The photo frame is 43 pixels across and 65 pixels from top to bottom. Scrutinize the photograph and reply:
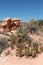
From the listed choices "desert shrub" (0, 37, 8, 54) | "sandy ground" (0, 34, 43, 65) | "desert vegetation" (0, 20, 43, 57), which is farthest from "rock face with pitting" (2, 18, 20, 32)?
"sandy ground" (0, 34, 43, 65)

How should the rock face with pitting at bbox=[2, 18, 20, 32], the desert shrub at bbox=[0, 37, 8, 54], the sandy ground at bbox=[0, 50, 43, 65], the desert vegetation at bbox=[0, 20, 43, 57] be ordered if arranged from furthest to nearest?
1. the rock face with pitting at bbox=[2, 18, 20, 32]
2. the desert shrub at bbox=[0, 37, 8, 54]
3. the desert vegetation at bbox=[0, 20, 43, 57]
4. the sandy ground at bbox=[0, 50, 43, 65]

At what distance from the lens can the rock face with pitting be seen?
26267 millimetres

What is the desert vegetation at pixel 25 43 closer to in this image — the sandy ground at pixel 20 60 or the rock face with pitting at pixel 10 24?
the sandy ground at pixel 20 60

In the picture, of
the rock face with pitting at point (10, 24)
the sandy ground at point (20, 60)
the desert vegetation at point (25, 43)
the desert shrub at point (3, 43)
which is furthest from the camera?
the rock face with pitting at point (10, 24)

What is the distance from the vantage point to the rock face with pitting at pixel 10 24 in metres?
26.3

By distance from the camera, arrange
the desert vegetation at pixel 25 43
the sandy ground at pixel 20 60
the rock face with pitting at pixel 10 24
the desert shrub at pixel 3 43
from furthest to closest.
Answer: the rock face with pitting at pixel 10 24
the desert shrub at pixel 3 43
the desert vegetation at pixel 25 43
the sandy ground at pixel 20 60

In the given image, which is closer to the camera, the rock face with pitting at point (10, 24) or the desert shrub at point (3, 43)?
the desert shrub at point (3, 43)

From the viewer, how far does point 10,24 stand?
26922mm

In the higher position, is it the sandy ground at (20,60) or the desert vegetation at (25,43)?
the desert vegetation at (25,43)

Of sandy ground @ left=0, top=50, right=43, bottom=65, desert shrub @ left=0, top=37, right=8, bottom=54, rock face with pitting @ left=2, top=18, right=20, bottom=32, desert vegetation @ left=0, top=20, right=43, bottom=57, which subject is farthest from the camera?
rock face with pitting @ left=2, top=18, right=20, bottom=32

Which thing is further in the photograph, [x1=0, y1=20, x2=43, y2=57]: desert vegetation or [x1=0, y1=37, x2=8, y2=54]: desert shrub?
[x1=0, y1=37, x2=8, y2=54]: desert shrub

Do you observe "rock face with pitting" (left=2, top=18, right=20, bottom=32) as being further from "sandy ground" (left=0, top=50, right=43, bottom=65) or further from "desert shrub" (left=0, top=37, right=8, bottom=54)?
"sandy ground" (left=0, top=50, right=43, bottom=65)

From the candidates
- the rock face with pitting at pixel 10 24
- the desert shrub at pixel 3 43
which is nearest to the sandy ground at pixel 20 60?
the desert shrub at pixel 3 43

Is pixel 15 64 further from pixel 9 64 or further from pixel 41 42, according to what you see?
pixel 41 42
